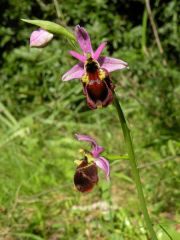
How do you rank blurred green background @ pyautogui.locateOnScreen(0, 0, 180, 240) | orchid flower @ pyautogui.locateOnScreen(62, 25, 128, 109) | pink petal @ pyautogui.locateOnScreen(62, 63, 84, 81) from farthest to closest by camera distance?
blurred green background @ pyautogui.locateOnScreen(0, 0, 180, 240) → pink petal @ pyautogui.locateOnScreen(62, 63, 84, 81) → orchid flower @ pyautogui.locateOnScreen(62, 25, 128, 109)

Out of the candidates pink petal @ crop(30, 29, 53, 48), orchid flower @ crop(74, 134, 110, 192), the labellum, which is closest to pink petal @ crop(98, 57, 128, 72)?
pink petal @ crop(30, 29, 53, 48)

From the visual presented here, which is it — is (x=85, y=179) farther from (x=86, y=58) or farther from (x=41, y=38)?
(x=41, y=38)

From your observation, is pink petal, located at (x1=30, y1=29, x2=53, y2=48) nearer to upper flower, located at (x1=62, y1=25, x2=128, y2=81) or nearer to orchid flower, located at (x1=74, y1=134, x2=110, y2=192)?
upper flower, located at (x1=62, y1=25, x2=128, y2=81)

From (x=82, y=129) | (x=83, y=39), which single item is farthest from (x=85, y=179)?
(x=82, y=129)

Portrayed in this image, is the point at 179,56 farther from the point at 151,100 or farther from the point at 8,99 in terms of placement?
the point at 8,99

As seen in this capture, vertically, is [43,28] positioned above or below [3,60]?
below

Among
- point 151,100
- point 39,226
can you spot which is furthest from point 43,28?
point 151,100
